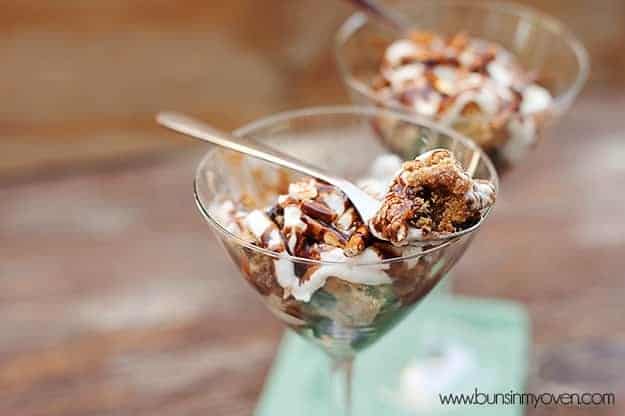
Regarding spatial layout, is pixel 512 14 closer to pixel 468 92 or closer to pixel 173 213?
pixel 468 92

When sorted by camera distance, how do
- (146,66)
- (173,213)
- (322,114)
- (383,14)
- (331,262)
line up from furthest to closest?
(146,66), (173,213), (383,14), (322,114), (331,262)

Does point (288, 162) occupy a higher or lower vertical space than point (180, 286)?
higher

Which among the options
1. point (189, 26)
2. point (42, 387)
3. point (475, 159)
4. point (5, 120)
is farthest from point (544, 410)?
point (5, 120)

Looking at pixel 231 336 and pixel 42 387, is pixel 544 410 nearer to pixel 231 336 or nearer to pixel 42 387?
pixel 231 336

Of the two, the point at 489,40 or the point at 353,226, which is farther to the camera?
the point at 489,40

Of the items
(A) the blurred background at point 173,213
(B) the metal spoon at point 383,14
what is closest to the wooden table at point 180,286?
(A) the blurred background at point 173,213

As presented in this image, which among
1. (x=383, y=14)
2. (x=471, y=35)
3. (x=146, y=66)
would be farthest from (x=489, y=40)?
(x=146, y=66)
